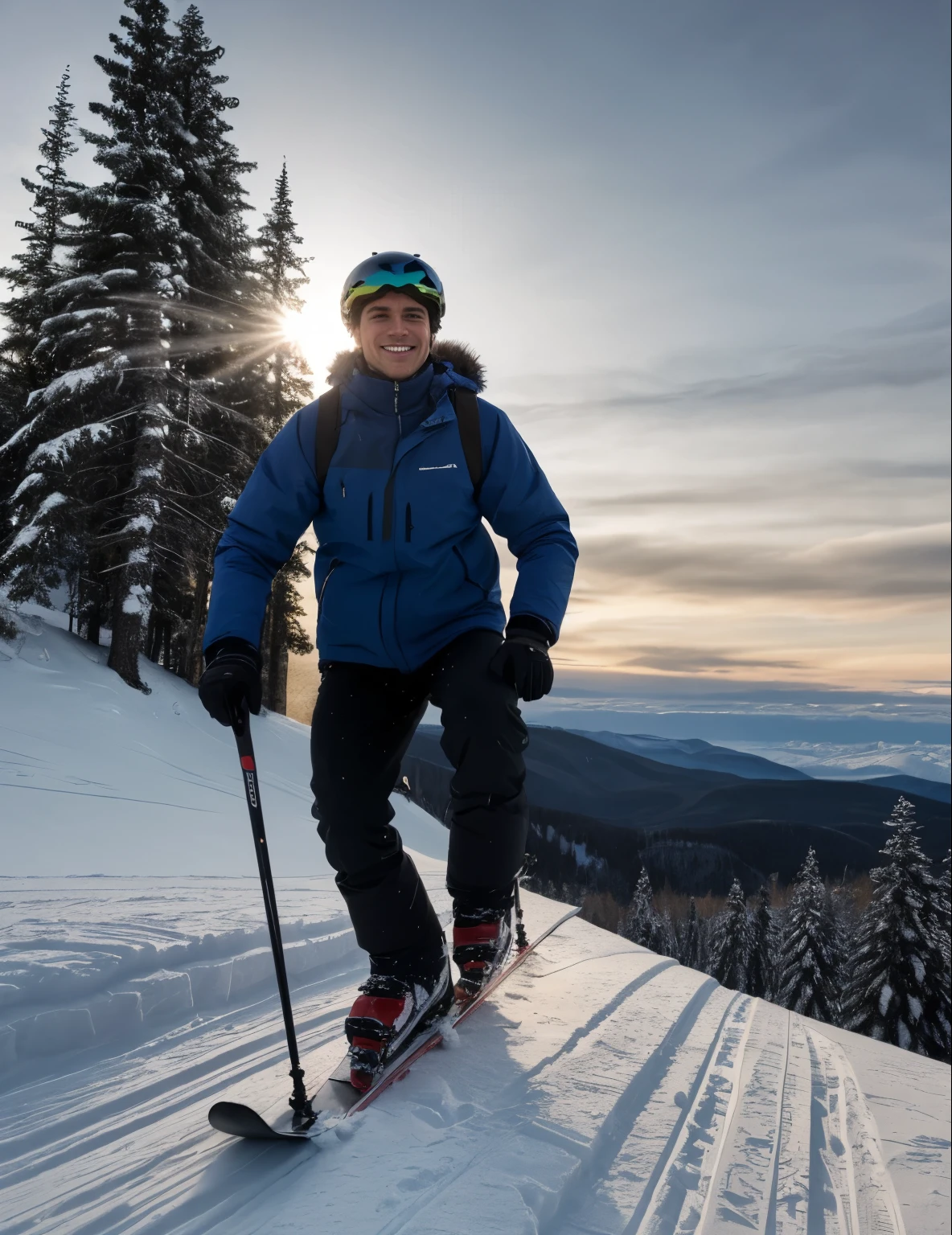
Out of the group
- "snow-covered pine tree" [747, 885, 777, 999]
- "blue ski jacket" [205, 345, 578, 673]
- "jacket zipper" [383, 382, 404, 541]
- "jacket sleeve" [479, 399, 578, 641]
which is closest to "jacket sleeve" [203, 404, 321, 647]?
"blue ski jacket" [205, 345, 578, 673]

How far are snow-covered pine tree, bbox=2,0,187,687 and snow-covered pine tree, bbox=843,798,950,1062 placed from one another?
20.3m

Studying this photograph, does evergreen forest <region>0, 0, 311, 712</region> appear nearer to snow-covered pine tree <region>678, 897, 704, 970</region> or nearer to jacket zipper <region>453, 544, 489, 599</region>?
jacket zipper <region>453, 544, 489, 599</region>

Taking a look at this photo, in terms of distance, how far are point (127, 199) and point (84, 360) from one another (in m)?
3.33

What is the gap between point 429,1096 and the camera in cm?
223

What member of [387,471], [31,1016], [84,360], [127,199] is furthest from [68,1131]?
[127,199]

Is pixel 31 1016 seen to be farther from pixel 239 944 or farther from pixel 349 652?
pixel 349 652

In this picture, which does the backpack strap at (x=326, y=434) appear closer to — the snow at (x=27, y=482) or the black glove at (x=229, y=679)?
the black glove at (x=229, y=679)

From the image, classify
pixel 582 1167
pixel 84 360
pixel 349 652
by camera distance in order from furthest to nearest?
pixel 84 360
pixel 349 652
pixel 582 1167

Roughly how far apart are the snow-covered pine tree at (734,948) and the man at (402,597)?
3375 cm

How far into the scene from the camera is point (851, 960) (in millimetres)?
23281

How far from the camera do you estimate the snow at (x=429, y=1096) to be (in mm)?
1784

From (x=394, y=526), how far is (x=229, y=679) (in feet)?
2.40

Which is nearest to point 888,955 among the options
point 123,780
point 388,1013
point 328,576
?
point 123,780

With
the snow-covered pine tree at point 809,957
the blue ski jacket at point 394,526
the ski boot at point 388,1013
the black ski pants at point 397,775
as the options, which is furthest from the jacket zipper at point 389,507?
the snow-covered pine tree at point 809,957
